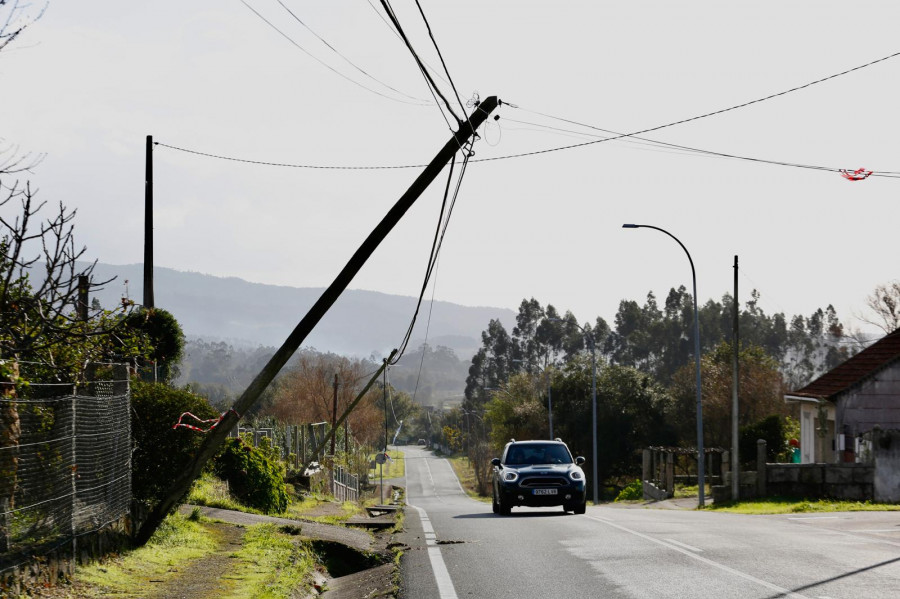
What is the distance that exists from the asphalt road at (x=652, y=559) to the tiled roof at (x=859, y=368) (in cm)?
1855

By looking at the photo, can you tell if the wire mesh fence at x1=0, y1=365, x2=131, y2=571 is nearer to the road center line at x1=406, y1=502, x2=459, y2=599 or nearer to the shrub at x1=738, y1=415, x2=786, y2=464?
the road center line at x1=406, y1=502, x2=459, y2=599

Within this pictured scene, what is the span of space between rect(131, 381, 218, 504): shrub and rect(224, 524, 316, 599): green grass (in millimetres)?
1420

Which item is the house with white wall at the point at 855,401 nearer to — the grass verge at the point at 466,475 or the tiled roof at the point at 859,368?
the tiled roof at the point at 859,368

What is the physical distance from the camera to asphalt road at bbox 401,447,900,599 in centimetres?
1000

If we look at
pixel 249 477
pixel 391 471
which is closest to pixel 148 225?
pixel 249 477

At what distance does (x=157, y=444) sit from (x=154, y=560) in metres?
2.01

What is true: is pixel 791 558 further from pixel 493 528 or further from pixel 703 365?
pixel 703 365

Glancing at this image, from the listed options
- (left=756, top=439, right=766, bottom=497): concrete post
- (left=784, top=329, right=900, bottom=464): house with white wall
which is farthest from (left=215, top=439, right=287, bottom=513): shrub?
(left=784, top=329, right=900, bottom=464): house with white wall

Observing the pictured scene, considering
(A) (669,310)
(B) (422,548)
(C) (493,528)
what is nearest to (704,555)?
(B) (422,548)

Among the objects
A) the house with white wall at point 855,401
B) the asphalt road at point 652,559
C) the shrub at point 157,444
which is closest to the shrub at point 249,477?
the asphalt road at point 652,559

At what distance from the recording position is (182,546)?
534 inches

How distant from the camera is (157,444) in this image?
13.9m

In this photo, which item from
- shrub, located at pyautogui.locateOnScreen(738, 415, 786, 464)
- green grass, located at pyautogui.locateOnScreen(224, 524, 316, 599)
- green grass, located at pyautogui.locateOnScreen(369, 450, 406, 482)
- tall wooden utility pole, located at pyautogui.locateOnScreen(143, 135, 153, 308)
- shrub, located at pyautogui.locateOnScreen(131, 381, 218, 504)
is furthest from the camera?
green grass, located at pyautogui.locateOnScreen(369, 450, 406, 482)

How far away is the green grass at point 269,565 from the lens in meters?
10.9
